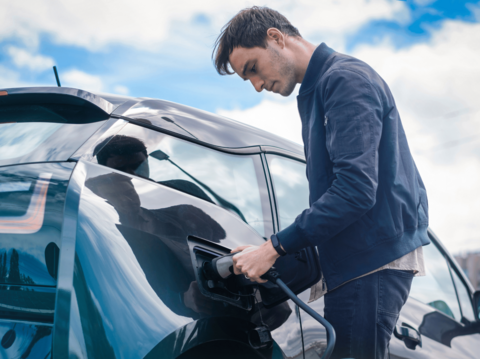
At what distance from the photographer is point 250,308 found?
62.8 inches

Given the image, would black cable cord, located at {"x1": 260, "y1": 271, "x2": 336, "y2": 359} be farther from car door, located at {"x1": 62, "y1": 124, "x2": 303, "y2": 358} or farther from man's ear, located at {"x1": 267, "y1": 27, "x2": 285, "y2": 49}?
man's ear, located at {"x1": 267, "y1": 27, "x2": 285, "y2": 49}

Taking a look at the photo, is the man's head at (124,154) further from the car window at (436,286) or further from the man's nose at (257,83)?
the car window at (436,286)

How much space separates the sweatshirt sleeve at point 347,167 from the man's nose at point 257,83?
1.86 feet

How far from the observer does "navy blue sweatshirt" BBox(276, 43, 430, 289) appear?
4.69 ft

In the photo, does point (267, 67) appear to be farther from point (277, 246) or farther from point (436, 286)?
point (436, 286)

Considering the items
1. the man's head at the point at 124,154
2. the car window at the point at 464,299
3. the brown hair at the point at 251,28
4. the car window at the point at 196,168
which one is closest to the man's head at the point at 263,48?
the brown hair at the point at 251,28

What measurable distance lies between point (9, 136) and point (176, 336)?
92 cm

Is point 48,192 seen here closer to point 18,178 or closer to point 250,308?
point 18,178

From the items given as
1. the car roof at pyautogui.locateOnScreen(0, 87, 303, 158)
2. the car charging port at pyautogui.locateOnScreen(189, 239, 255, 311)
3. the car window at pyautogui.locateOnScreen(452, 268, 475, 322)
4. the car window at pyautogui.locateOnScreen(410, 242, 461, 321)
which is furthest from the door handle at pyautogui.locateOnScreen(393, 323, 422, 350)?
the car roof at pyautogui.locateOnScreen(0, 87, 303, 158)

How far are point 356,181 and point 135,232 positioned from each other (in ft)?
2.37

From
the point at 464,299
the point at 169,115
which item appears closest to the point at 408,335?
the point at 464,299

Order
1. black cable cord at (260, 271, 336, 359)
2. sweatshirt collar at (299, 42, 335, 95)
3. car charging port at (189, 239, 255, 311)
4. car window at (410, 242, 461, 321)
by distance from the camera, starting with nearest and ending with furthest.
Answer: black cable cord at (260, 271, 336, 359) → car charging port at (189, 239, 255, 311) → sweatshirt collar at (299, 42, 335, 95) → car window at (410, 242, 461, 321)

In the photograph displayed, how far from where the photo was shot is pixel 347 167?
1.43 metres

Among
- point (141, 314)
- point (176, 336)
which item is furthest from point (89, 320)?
point (176, 336)
